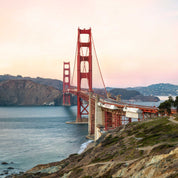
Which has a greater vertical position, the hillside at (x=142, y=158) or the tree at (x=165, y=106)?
the tree at (x=165, y=106)

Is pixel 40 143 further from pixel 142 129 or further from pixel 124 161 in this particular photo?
pixel 124 161

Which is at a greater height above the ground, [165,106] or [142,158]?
[165,106]

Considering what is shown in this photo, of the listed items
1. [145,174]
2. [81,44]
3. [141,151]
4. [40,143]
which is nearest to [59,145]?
[40,143]

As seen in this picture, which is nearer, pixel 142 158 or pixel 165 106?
pixel 142 158

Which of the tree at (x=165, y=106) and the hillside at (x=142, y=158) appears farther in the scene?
the tree at (x=165, y=106)

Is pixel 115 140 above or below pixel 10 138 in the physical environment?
above

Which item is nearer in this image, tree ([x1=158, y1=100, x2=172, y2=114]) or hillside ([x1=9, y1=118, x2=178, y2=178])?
hillside ([x1=9, y1=118, x2=178, y2=178])

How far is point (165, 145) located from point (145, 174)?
16.7 ft

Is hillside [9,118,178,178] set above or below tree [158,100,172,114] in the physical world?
below

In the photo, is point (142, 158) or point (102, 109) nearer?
point (142, 158)

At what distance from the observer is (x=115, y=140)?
29531 millimetres

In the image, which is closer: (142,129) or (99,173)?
(99,173)

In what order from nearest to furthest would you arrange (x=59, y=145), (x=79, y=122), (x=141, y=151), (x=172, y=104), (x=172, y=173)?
(x=172, y=173), (x=141, y=151), (x=172, y=104), (x=59, y=145), (x=79, y=122)

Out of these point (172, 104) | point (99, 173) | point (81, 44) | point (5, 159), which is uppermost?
point (81, 44)
